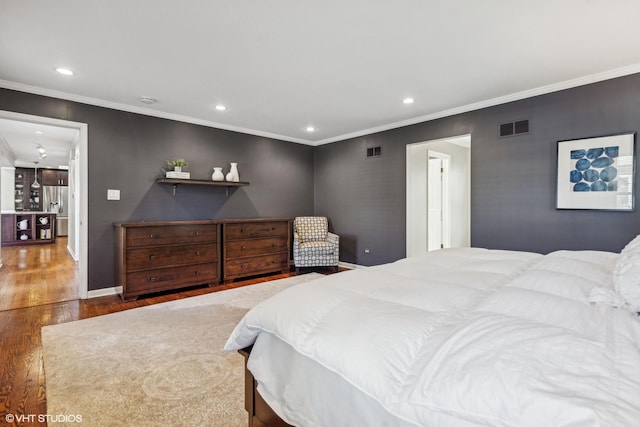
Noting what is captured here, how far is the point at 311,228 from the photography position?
225 inches

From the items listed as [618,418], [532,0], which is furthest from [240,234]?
[618,418]

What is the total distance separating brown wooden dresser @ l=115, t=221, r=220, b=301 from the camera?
12.2 ft

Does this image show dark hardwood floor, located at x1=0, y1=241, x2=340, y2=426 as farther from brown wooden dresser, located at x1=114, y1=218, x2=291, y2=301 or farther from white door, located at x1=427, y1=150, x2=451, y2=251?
white door, located at x1=427, y1=150, x2=451, y2=251

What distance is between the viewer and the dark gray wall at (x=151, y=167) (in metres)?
3.86

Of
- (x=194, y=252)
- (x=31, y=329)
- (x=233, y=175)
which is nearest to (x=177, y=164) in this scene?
(x=233, y=175)

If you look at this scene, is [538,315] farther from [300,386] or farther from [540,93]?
[540,93]

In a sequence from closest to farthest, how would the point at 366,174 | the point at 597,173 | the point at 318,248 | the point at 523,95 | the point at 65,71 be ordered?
the point at 65,71 < the point at 597,173 < the point at 523,95 < the point at 318,248 < the point at 366,174

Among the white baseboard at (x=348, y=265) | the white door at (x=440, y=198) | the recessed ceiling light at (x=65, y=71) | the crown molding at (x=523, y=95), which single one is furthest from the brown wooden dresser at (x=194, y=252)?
the white door at (x=440, y=198)

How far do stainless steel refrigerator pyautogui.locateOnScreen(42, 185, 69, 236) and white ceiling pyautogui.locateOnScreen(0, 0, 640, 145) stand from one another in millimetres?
8899

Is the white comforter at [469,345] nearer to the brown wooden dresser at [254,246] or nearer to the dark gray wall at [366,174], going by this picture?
the dark gray wall at [366,174]

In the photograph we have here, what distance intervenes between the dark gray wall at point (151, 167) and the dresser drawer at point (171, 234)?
20.9 inches

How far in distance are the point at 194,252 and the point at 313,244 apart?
190cm

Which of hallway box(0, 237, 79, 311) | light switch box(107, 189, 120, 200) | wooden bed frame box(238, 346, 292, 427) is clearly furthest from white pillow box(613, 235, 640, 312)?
hallway box(0, 237, 79, 311)

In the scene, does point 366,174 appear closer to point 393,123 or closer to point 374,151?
point 374,151
